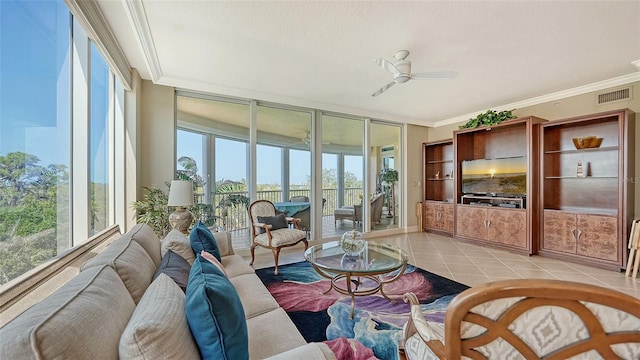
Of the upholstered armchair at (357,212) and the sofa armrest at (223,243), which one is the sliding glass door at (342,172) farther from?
the sofa armrest at (223,243)

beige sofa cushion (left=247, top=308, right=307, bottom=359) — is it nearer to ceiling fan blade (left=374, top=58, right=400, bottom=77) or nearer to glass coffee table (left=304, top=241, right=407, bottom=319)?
glass coffee table (left=304, top=241, right=407, bottom=319)

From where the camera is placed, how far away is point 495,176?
4875 mm

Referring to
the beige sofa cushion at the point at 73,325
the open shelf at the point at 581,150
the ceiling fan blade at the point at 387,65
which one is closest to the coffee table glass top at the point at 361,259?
the beige sofa cushion at the point at 73,325

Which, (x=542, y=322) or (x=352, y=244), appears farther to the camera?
(x=352, y=244)

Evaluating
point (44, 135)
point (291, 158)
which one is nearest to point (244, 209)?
point (291, 158)

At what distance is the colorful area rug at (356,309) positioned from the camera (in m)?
1.91

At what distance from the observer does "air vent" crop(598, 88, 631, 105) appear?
3.56 m

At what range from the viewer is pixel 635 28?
238 centimetres

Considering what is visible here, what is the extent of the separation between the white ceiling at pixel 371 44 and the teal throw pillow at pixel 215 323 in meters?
2.19

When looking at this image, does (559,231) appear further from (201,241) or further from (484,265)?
(201,241)

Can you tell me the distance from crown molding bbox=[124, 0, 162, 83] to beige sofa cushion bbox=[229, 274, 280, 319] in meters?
2.31

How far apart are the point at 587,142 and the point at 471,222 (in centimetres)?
206

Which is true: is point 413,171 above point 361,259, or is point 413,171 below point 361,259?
above

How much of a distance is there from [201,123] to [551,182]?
5.73 meters
